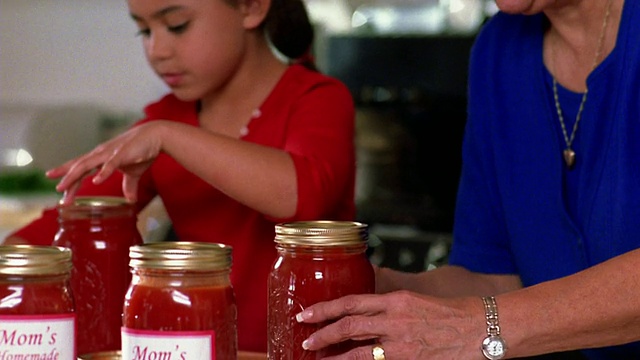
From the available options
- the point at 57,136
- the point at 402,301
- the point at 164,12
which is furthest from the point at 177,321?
the point at 57,136

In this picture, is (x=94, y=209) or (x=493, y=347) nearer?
(x=493, y=347)

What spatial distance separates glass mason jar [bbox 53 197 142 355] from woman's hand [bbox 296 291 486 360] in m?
0.34

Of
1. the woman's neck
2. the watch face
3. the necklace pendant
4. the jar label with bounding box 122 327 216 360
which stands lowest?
the watch face

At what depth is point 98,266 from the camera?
1257mm

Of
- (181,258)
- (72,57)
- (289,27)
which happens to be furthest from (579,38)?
(72,57)

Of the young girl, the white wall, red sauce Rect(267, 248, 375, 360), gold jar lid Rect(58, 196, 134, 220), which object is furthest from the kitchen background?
red sauce Rect(267, 248, 375, 360)

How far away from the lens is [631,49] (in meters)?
1.34

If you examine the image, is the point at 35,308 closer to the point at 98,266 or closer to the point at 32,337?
the point at 32,337

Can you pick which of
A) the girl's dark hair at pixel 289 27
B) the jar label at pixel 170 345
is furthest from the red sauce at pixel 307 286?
the girl's dark hair at pixel 289 27

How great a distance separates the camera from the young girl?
132cm

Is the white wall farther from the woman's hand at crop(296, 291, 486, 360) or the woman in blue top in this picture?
the woman's hand at crop(296, 291, 486, 360)

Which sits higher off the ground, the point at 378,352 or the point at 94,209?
the point at 94,209

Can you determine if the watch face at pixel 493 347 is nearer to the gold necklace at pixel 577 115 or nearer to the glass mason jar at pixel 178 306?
the glass mason jar at pixel 178 306

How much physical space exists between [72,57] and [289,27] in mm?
2591
